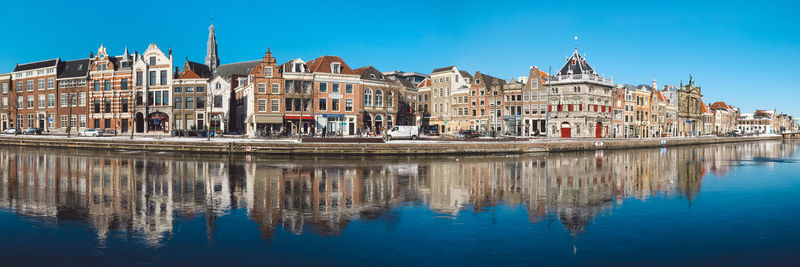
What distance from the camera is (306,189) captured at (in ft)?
76.5

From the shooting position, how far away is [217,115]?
243ft

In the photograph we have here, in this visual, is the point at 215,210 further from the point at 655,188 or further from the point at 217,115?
the point at 217,115

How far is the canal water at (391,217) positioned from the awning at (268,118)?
107 ft

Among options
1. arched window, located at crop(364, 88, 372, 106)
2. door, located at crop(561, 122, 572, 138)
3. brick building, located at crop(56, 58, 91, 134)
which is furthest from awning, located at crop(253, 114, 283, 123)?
door, located at crop(561, 122, 572, 138)

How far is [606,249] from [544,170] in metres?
21.4

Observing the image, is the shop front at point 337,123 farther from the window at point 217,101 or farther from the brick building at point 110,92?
the brick building at point 110,92

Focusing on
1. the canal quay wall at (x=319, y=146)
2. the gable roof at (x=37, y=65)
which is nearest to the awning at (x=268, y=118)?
the canal quay wall at (x=319, y=146)

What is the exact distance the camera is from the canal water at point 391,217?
12.2 meters

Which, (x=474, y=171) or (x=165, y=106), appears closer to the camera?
(x=474, y=171)

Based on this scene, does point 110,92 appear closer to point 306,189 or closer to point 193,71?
point 193,71

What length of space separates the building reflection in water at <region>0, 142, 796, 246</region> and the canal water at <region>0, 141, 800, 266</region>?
10cm

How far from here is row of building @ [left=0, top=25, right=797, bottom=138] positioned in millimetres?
65938

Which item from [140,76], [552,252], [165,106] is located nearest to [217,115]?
[165,106]

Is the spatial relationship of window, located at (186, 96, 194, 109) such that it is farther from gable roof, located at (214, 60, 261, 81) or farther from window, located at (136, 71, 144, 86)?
window, located at (136, 71, 144, 86)
